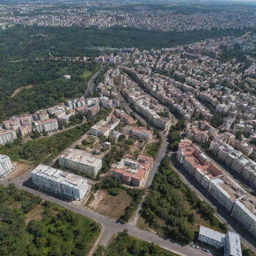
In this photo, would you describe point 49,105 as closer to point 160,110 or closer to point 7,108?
point 7,108

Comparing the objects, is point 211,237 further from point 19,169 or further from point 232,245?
point 19,169

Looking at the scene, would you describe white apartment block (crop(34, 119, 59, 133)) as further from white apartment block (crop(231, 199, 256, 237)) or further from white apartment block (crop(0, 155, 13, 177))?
white apartment block (crop(231, 199, 256, 237))

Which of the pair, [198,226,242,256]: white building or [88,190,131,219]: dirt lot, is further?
[88,190,131,219]: dirt lot

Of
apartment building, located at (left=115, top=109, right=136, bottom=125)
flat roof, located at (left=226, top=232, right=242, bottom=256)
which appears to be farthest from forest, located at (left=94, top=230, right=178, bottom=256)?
apartment building, located at (left=115, top=109, right=136, bottom=125)

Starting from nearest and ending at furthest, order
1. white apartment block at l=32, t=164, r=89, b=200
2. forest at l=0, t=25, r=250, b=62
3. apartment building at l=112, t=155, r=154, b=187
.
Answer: white apartment block at l=32, t=164, r=89, b=200
apartment building at l=112, t=155, r=154, b=187
forest at l=0, t=25, r=250, b=62

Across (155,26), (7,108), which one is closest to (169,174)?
(7,108)

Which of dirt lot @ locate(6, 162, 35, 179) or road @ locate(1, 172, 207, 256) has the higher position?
road @ locate(1, 172, 207, 256)

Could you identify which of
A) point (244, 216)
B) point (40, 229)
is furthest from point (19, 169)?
point (244, 216)

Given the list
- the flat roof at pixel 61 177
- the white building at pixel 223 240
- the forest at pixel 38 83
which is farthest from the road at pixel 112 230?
the forest at pixel 38 83
